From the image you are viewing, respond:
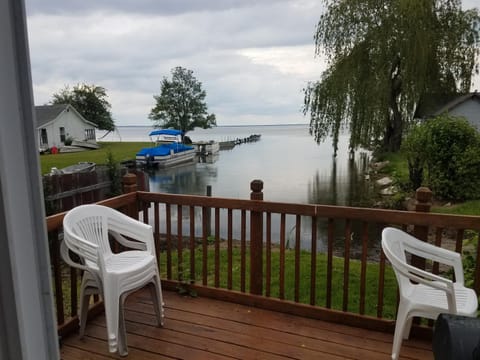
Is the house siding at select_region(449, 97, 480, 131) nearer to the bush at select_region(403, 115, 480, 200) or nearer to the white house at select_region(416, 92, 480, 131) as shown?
the white house at select_region(416, 92, 480, 131)

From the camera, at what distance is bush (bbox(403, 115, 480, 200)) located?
26.7 ft

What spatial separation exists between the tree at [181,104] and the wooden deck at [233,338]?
97.2 feet

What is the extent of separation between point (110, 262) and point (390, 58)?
36.7ft

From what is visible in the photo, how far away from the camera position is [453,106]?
1227 centimetres

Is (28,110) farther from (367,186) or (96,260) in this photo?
(367,186)

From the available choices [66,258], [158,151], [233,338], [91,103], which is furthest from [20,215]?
[91,103]

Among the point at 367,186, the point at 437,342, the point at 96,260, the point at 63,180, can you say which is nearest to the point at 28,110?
the point at 437,342

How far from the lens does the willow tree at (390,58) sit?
10492mm

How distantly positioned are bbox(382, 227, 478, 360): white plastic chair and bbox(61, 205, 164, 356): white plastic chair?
4.76 ft

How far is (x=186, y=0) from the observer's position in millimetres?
3094

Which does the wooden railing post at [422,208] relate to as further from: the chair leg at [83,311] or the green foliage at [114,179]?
the green foliage at [114,179]

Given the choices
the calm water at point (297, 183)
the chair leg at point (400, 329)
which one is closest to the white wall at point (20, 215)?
the chair leg at point (400, 329)

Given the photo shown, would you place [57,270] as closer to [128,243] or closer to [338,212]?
[128,243]

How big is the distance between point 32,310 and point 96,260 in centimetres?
163
